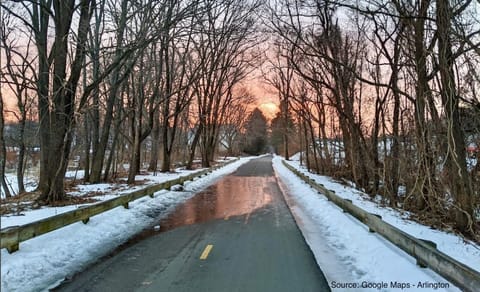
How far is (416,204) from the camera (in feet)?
42.2

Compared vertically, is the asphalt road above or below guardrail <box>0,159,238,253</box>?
below

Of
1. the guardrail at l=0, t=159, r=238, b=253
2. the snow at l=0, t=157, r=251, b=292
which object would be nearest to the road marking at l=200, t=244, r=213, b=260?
the snow at l=0, t=157, r=251, b=292

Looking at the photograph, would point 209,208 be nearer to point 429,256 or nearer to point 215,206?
point 215,206

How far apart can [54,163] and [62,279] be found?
7072 millimetres

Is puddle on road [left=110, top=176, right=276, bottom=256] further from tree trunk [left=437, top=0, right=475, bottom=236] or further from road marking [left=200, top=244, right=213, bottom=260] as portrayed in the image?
tree trunk [left=437, top=0, right=475, bottom=236]

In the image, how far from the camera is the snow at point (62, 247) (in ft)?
17.3

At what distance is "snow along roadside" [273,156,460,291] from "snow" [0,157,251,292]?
13.3 ft

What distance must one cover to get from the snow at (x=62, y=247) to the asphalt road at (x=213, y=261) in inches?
15.1

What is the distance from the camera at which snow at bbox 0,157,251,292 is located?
17.3ft

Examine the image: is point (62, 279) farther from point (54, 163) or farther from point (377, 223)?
point (54, 163)

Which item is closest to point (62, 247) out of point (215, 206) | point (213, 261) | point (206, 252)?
point (206, 252)

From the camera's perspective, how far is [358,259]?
6512 mm

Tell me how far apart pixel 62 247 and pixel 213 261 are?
9.15ft

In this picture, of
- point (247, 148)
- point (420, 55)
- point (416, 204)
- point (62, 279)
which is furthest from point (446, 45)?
point (247, 148)
